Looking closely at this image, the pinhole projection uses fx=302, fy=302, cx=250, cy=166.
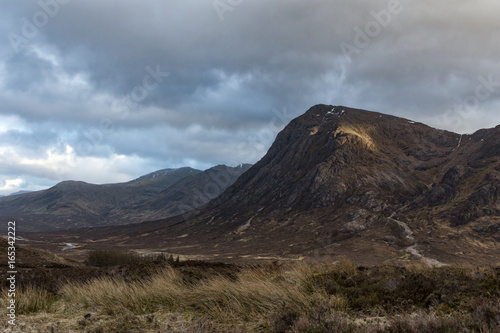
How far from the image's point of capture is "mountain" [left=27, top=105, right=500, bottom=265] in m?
66.5

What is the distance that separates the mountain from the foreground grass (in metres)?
45.2

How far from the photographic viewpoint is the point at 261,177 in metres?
139

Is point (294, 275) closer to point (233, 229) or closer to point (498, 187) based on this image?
point (498, 187)

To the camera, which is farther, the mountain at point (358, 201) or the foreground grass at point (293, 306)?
the mountain at point (358, 201)

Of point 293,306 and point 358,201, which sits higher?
point 358,201

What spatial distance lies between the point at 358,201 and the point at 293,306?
302 feet

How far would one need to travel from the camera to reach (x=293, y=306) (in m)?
6.50

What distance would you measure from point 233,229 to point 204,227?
17700 mm

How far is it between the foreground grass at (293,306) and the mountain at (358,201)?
45216 mm

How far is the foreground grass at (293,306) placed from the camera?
5223 millimetres

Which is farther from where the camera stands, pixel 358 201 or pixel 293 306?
pixel 358 201

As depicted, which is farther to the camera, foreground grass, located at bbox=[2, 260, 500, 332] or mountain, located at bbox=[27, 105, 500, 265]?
mountain, located at bbox=[27, 105, 500, 265]

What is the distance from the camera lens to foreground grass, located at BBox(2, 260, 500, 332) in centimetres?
522

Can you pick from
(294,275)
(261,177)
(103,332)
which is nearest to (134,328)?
(103,332)
